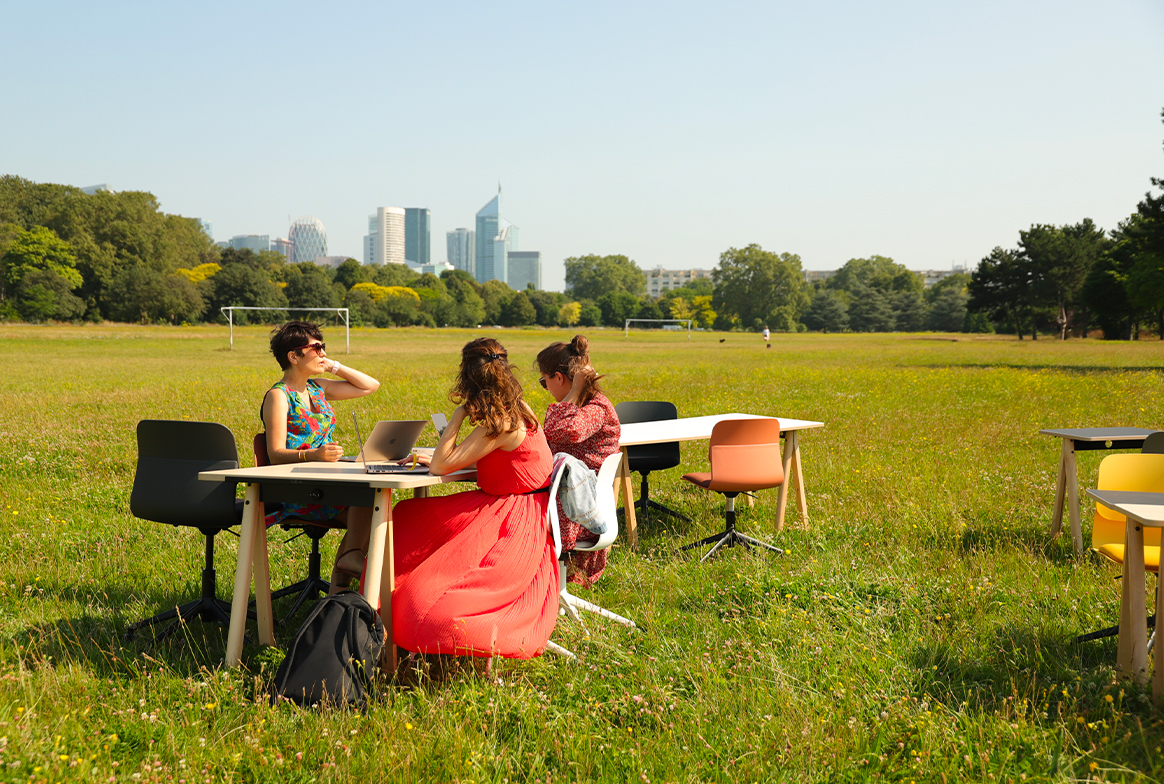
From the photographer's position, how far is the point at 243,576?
386 centimetres

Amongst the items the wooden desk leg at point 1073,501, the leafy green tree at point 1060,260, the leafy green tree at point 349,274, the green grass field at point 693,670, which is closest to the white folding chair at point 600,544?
the green grass field at point 693,670

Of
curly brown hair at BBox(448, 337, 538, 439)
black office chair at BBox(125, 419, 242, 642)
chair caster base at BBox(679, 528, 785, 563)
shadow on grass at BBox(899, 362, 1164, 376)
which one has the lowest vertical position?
chair caster base at BBox(679, 528, 785, 563)

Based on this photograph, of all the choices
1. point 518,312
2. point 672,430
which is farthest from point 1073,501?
point 518,312

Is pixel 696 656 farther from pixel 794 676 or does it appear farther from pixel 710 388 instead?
pixel 710 388

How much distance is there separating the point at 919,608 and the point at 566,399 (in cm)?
244

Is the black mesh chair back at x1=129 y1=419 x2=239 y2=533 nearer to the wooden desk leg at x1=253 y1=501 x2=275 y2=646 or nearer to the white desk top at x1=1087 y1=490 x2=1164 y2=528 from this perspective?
the wooden desk leg at x1=253 y1=501 x2=275 y2=646

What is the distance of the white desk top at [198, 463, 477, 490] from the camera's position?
3.58 m

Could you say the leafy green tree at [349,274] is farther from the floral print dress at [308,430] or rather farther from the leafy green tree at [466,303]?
the floral print dress at [308,430]

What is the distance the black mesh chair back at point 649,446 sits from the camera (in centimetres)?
731

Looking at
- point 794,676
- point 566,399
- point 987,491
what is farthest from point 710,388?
point 794,676

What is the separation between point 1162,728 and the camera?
10.2ft

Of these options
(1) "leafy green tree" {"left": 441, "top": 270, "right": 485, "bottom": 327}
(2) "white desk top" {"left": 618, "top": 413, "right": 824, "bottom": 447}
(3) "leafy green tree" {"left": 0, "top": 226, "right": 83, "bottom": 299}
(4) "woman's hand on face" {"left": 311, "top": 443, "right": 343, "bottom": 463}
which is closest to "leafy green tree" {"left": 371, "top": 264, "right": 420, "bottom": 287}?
(1) "leafy green tree" {"left": 441, "top": 270, "right": 485, "bottom": 327}

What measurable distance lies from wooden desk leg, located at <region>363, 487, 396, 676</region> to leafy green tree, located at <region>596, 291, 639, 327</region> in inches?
5007

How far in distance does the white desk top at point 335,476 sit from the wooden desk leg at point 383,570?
93mm
